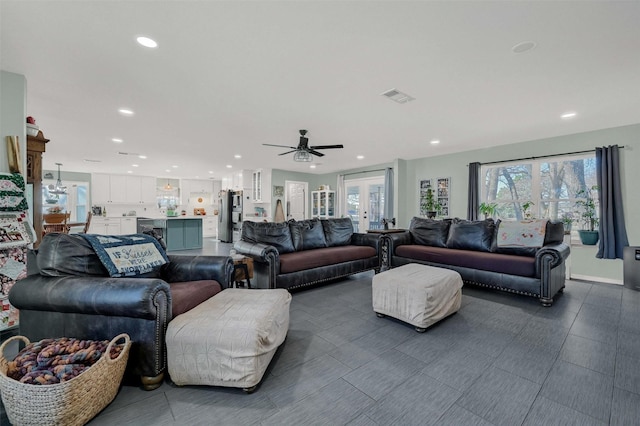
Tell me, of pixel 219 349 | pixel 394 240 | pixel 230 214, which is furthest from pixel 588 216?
pixel 230 214

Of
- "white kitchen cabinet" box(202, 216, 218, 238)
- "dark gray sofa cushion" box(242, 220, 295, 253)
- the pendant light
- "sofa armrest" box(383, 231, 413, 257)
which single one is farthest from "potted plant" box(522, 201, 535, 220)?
→ the pendant light

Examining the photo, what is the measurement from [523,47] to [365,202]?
6.28 metres

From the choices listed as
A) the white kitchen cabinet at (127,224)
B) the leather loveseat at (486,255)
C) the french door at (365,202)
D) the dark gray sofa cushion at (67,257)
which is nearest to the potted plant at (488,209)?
the leather loveseat at (486,255)

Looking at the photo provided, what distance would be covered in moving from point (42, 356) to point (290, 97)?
9.65ft

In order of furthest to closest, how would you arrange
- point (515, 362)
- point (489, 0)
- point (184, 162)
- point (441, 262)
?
point (184, 162), point (441, 262), point (515, 362), point (489, 0)

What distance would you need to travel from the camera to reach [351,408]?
58.1 inches

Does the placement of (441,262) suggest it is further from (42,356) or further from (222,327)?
(42,356)

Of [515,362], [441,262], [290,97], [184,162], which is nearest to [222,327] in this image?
[515,362]

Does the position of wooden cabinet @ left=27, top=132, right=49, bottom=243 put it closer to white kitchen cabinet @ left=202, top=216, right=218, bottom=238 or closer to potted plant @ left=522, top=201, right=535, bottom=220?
potted plant @ left=522, top=201, right=535, bottom=220

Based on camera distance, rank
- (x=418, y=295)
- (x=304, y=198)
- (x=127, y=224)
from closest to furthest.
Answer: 1. (x=418, y=295)
2. (x=127, y=224)
3. (x=304, y=198)

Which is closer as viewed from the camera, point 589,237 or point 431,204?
point 589,237

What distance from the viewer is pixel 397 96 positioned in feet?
10.2

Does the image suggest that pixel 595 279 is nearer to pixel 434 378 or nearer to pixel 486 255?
pixel 486 255

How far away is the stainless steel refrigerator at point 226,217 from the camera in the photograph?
28.9 ft
